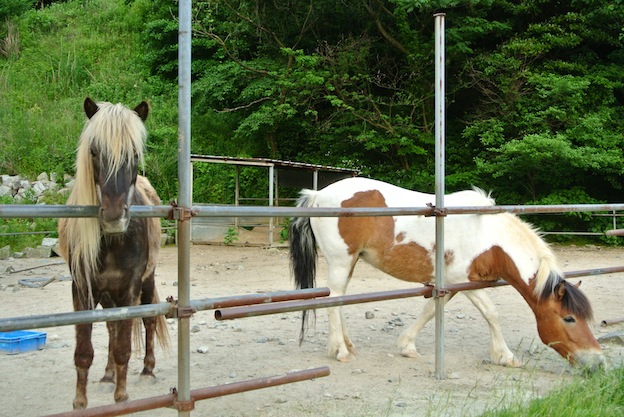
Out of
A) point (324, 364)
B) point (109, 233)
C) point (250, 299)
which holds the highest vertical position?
point (109, 233)

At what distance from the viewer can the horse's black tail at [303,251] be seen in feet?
17.8

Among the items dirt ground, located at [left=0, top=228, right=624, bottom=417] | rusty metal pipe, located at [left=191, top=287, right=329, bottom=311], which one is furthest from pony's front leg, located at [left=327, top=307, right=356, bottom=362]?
rusty metal pipe, located at [left=191, top=287, right=329, bottom=311]

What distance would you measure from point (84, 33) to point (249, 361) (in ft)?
84.7

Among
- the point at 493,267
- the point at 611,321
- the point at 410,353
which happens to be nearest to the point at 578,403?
the point at 493,267

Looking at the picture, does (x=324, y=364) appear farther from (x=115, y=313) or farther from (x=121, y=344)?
(x=115, y=313)

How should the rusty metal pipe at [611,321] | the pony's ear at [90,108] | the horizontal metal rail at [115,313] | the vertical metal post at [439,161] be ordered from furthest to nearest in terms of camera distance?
1. the rusty metal pipe at [611,321]
2. the vertical metal post at [439,161]
3. the pony's ear at [90,108]
4. the horizontal metal rail at [115,313]

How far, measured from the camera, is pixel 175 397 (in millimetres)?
2678

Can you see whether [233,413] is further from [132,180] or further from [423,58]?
[423,58]

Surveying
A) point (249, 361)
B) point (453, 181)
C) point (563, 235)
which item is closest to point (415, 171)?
point (453, 181)

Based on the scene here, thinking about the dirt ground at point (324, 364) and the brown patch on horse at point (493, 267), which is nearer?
the dirt ground at point (324, 364)

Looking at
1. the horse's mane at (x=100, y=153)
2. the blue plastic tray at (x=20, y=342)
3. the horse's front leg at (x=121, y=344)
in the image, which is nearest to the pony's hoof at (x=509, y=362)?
the horse's front leg at (x=121, y=344)

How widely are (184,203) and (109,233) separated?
0.49 metres

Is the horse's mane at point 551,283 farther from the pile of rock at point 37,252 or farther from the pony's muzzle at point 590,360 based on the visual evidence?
the pile of rock at point 37,252

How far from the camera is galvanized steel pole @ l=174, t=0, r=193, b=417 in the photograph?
268cm
